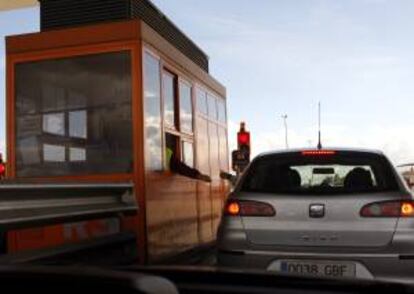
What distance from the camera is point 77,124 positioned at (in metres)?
9.01

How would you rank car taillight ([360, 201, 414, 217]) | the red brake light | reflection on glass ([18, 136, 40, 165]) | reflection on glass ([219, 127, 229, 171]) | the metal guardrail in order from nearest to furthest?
the metal guardrail → car taillight ([360, 201, 414, 217]) → the red brake light → reflection on glass ([18, 136, 40, 165]) → reflection on glass ([219, 127, 229, 171])

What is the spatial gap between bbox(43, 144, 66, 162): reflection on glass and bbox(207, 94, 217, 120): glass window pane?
4117 mm

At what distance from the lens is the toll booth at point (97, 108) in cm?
883

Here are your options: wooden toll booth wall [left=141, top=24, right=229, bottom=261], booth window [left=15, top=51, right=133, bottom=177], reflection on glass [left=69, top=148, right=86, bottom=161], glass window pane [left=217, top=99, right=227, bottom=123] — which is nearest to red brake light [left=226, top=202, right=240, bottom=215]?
wooden toll booth wall [left=141, top=24, right=229, bottom=261]

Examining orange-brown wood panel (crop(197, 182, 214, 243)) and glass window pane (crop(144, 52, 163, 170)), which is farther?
orange-brown wood panel (crop(197, 182, 214, 243))

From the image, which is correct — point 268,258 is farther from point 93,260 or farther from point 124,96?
point 124,96

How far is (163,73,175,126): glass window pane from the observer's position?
9.89m

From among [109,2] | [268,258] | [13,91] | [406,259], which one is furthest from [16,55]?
[406,259]

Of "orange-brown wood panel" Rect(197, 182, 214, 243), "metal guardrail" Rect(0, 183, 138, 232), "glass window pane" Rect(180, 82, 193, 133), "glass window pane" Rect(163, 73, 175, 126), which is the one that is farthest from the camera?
"orange-brown wood panel" Rect(197, 182, 214, 243)

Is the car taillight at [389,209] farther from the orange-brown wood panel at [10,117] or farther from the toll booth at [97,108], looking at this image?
the orange-brown wood panel at [10,117]

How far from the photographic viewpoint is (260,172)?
743 centimetres

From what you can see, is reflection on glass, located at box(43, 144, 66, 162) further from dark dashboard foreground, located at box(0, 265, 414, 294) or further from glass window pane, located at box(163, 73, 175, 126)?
dark dashboard foreground, located at box(0, 265, 414, 294)

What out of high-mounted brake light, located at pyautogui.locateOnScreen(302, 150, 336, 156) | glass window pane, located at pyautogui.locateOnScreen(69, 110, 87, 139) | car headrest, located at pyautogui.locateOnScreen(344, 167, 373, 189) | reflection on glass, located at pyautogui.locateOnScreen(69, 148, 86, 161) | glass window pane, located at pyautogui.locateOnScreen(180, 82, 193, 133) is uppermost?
glass window pane, located at pyautogui.locateOnScreen(180, 82, 193, 133)

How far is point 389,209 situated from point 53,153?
3.89m
